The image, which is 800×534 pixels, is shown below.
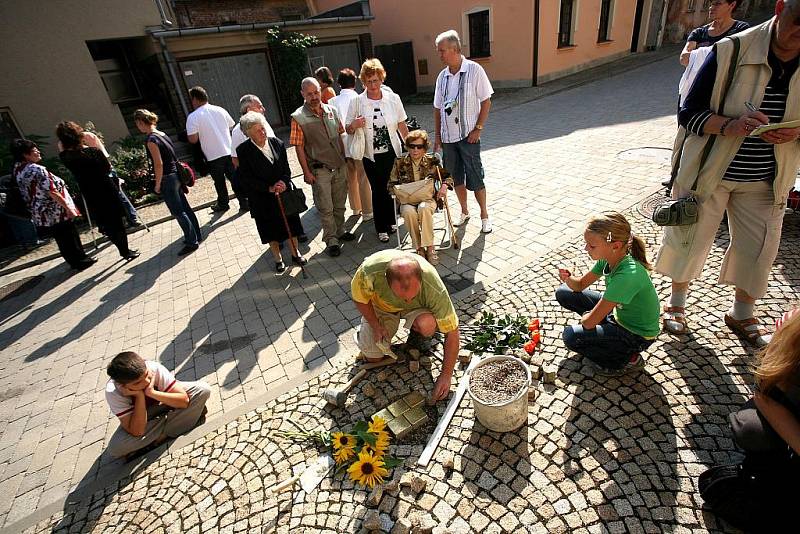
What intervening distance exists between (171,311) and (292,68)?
36.3 feet

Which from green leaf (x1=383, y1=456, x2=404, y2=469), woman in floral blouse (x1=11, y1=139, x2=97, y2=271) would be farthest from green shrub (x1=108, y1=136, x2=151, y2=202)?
green leaf (x1=383, y1=456, x2=404, y2=469)

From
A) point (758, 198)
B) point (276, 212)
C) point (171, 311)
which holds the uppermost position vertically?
point (758, 198)

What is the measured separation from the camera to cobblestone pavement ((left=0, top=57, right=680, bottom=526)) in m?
3.58

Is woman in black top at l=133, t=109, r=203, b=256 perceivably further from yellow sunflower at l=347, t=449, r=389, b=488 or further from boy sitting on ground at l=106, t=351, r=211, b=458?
yellow sunflower at l=347, t=449, r=389, b=488

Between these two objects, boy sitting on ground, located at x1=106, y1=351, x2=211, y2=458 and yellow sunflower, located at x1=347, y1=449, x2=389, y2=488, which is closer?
yellow sunflower, located at x1=347, y1=449, x2=389, y2=488

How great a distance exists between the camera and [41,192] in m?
5.81

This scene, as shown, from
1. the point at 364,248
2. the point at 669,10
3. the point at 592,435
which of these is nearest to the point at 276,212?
the point at 364,248

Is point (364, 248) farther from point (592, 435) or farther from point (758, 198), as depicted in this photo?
point (758, 198)

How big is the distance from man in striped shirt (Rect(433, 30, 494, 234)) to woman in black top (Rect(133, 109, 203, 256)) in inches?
156

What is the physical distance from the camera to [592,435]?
9.01 feet

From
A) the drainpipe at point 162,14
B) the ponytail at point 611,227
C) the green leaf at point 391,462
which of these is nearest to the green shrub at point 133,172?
the drainpipe at point 162,14

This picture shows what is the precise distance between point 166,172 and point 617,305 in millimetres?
6162

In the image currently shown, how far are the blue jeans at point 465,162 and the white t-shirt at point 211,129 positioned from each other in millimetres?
4181

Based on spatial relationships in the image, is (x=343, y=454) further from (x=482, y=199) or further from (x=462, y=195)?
(x=462, y=195)
